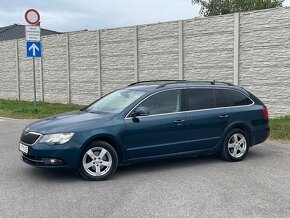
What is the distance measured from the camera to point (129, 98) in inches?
273

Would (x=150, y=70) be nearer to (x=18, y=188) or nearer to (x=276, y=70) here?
(x=276, y=70)

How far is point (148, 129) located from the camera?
21.5ft

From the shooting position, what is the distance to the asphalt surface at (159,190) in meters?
4.82

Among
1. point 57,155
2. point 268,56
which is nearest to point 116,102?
point 57,155

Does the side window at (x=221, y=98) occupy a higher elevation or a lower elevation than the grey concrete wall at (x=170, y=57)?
lower

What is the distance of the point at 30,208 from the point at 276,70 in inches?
357

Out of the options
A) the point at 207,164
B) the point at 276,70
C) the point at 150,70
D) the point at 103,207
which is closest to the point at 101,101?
the point at 207,164

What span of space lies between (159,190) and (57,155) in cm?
157

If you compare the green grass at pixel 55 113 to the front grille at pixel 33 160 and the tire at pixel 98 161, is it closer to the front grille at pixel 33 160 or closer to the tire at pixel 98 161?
the tire at pixel 98 161

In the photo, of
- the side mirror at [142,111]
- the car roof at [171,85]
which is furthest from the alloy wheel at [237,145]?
the side mirror at [142,111]

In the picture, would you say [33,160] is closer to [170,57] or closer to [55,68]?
[170,57]

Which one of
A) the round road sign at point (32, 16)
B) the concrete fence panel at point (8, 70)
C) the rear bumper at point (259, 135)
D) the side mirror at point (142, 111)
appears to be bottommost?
the rear bumper at point (259, 135)

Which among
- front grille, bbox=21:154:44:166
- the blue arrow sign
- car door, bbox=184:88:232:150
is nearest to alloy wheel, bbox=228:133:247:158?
car door, bbox=184:88:232:150

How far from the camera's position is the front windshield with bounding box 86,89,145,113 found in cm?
677
